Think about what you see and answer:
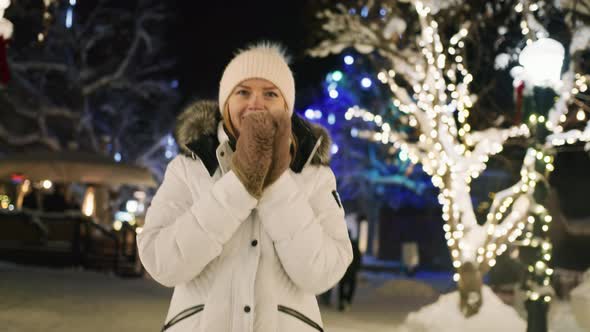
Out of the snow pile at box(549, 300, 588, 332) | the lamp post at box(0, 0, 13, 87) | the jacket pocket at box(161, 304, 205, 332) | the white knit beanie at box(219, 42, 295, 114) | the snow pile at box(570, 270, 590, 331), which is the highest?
the lamp post at box(0, 0, 13, 87)

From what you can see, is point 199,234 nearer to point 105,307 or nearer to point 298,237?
point 298,237

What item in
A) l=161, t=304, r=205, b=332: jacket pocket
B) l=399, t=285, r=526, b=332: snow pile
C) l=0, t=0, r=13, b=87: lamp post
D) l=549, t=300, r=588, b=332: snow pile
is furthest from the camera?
l=549, t=300, r=588, b=332: snow pile

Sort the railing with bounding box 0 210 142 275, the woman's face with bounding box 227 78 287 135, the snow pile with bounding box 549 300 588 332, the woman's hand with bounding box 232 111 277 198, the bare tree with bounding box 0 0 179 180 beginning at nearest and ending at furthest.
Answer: the woman's hand with bounding box 232 111 277 198, the woman's face with bounding box 227 78 287 135, the snow pile with bounding box 549 300 588 332, the railing with bounding box 0 210 142 275, the bare tree with bounding box 0 0 179 180

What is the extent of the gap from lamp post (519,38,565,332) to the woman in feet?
19.9

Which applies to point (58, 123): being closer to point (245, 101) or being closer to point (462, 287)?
point (462, 287)

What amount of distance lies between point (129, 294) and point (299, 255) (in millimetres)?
Answer: 11440

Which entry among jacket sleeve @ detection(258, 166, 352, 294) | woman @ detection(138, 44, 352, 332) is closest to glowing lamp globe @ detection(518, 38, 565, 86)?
woman @ detection(138, 44, 352, 332)

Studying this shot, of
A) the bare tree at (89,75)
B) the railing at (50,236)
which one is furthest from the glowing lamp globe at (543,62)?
the bare tree at (89,75)

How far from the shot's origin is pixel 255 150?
212 centimetres

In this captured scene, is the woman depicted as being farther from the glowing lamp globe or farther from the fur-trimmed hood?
the glowing lamp globe

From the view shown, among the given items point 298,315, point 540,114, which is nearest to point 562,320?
point 540,114

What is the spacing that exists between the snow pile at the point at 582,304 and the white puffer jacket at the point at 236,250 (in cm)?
900

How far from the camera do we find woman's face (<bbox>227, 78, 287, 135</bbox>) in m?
2.38

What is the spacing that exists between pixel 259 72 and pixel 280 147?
0.39 metres
